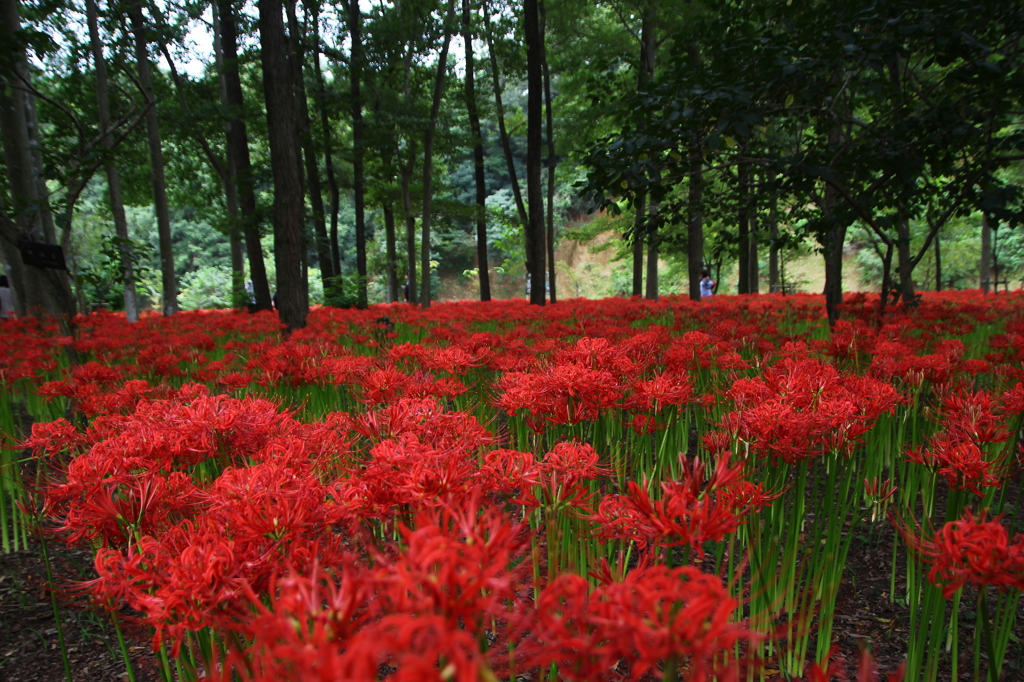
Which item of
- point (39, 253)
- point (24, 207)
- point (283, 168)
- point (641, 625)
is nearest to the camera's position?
point (641, 625)

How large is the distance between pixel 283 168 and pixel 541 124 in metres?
8.31

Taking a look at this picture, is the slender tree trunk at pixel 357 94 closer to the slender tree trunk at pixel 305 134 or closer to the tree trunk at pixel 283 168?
the slender tree trunk at pixel 305 134

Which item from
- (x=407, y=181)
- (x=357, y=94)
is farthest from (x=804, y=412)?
(x=407, y=181)

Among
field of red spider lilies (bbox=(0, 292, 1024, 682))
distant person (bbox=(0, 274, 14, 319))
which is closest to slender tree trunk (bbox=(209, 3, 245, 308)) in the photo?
distant person (bbox=(0, 274, 14, 319))

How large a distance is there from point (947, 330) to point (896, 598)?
9.41ft

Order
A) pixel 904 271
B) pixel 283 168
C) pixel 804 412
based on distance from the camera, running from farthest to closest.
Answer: pixel 283 168, pixel 904 271, pixel 804 412

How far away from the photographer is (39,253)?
441 cm

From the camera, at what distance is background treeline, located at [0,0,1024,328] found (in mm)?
4082

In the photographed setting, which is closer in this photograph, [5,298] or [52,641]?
[52,641]

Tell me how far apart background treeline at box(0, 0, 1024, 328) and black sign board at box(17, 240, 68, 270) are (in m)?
0.23

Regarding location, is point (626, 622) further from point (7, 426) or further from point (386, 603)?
point (7, 426)

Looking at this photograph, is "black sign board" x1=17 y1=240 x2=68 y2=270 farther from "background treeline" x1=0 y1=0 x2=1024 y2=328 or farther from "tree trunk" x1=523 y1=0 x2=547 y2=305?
"tree trunk" x1=523 y1=0 x2=547 y2=305

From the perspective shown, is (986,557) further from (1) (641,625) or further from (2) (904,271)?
(2) (904,271)

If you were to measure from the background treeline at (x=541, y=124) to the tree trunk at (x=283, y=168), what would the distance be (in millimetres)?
35
